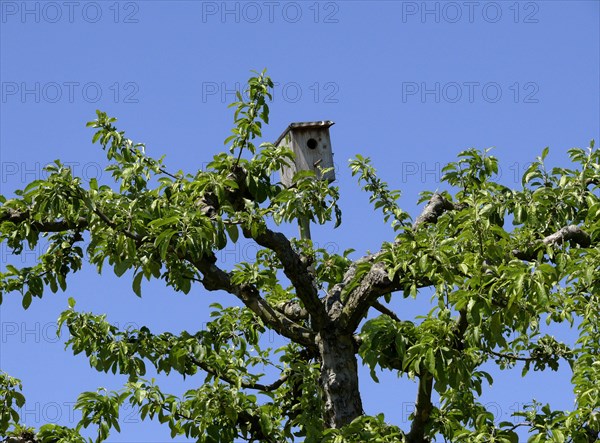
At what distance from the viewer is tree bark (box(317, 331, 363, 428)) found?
691cm

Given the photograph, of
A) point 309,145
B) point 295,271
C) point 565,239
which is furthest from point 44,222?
point 565,239

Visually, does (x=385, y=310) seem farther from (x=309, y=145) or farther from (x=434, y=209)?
(x=309, y=145)

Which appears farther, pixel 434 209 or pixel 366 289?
pixel 434 209

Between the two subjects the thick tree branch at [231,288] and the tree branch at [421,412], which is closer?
the tree branch at [421,412]

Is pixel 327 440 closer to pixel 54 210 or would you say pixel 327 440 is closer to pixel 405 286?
pixel 405 286

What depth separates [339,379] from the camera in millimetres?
6957

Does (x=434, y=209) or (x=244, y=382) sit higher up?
(x=434, y=209)

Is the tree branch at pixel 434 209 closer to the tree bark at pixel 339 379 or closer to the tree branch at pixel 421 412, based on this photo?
the tree bark at pixel 339 379

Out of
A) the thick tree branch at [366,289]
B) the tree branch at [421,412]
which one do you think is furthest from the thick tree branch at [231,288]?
the tree branch at [421,412]

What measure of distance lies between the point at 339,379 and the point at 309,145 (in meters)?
2.29

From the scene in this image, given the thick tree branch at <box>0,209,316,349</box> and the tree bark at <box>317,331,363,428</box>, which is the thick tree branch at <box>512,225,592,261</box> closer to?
the tree bark at <box>317,331,363,428</box>

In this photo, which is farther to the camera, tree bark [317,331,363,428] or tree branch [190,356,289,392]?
tree branch [190,356,289,392]

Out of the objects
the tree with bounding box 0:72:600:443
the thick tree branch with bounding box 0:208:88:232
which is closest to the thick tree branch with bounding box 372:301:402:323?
the tree with bounding box 0:72:600:443

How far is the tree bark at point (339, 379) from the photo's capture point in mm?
6914
